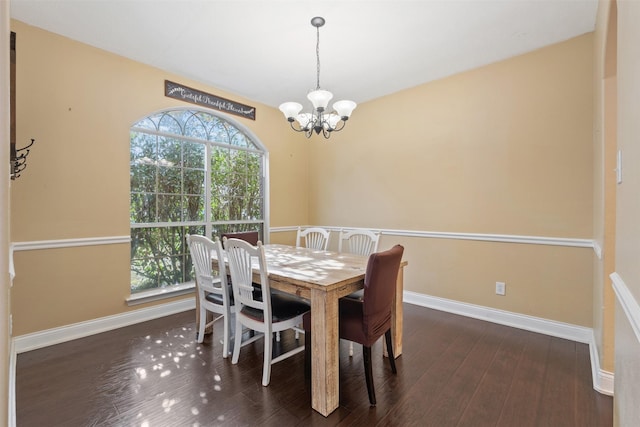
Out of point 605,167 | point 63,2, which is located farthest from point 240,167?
point 605,167

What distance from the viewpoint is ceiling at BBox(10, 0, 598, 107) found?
231 centimetres

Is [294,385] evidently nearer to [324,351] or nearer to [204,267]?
[324,351]

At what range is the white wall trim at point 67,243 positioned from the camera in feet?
8.25

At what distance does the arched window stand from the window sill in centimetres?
7

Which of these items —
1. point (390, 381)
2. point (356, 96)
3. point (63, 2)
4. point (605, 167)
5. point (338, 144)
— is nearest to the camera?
point (605, 167)

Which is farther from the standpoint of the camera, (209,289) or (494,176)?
(494,176)

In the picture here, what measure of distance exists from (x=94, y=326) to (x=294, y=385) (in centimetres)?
216

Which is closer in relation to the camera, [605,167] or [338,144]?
[605,167]

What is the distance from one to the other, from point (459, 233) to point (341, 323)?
207 centimetres

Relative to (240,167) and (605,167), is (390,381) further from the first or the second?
(240,167)

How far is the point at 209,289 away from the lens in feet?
8.28

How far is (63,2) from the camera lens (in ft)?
7.48

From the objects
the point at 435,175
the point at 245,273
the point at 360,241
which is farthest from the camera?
the point at 435,175

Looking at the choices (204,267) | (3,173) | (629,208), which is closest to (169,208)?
(204,267)
